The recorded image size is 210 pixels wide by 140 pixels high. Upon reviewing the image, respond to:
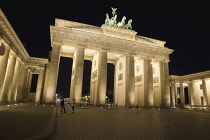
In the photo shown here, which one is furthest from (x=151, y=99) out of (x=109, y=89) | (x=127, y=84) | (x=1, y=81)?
(x=109, y=89)

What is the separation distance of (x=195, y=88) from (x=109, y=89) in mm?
38816

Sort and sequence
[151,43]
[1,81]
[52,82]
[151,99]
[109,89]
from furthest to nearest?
[109,89], [151,43], [151,99], [52,82], [1,81]

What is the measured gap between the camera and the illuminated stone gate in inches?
1063

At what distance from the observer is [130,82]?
30.4 metres

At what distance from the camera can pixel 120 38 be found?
30938mm

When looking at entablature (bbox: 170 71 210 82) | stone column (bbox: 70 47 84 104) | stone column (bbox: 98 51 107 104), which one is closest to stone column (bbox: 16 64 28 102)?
stone column (bbox: 70 47 84 104)

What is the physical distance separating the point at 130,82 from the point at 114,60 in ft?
33.3

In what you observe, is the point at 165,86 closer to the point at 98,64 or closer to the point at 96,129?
the point at 98,64

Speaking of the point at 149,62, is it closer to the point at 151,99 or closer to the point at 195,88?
the point at 151,99

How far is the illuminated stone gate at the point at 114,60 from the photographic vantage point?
27.0 metres

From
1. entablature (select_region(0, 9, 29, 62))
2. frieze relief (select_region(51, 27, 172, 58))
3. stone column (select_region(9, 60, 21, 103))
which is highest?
frieze relief (select_region(51, 27, 172, 58))

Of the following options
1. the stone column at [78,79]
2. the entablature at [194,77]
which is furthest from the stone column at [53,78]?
the entablature at [194,77]

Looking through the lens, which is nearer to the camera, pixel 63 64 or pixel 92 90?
pixel 92 90

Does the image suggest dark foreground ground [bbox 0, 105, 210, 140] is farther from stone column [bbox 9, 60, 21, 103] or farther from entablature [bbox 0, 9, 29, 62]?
stone column [bbox 9, 60, 21, 103]
